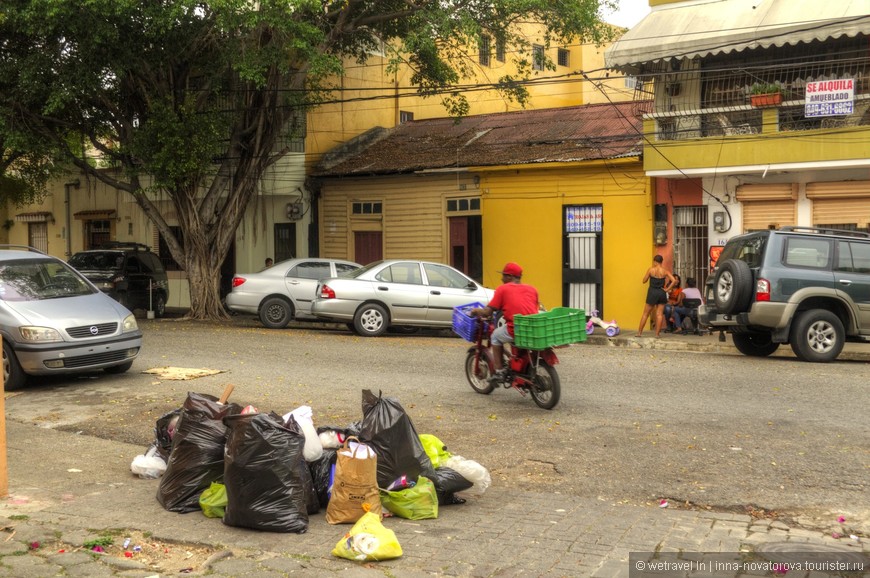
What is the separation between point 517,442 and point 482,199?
1634 cm

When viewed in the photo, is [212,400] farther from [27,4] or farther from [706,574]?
[27,4]

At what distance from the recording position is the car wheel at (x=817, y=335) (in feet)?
48.2

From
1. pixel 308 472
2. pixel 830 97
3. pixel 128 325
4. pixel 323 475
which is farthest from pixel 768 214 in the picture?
pixel 308 472

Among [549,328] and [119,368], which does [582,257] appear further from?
[549,328]

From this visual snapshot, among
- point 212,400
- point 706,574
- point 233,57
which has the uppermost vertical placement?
point 233,57

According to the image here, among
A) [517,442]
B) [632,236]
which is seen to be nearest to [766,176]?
[632,236]

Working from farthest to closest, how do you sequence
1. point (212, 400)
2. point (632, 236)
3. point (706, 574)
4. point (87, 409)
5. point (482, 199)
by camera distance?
point (482, 199), point (632, 236), point (87, 409), point (212, 400), point (706, 574)

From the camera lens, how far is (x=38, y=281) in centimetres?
1257

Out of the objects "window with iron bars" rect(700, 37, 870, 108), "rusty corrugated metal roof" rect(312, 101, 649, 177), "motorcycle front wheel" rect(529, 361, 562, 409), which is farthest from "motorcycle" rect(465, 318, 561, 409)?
"rusty corrugated metal roof" rect(312, 101, 649, 177)

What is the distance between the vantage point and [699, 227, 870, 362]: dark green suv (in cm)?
1463

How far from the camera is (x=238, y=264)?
2939cm

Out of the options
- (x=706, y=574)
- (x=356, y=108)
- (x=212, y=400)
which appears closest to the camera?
(x=706, y=574)

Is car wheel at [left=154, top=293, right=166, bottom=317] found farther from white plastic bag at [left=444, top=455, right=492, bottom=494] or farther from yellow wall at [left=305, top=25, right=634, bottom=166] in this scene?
white plastic bag at [left=444, top=455, right=492, bottom=494]

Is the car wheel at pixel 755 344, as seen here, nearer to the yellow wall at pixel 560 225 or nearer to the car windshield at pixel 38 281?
the yellow wall at pixel 560 225
